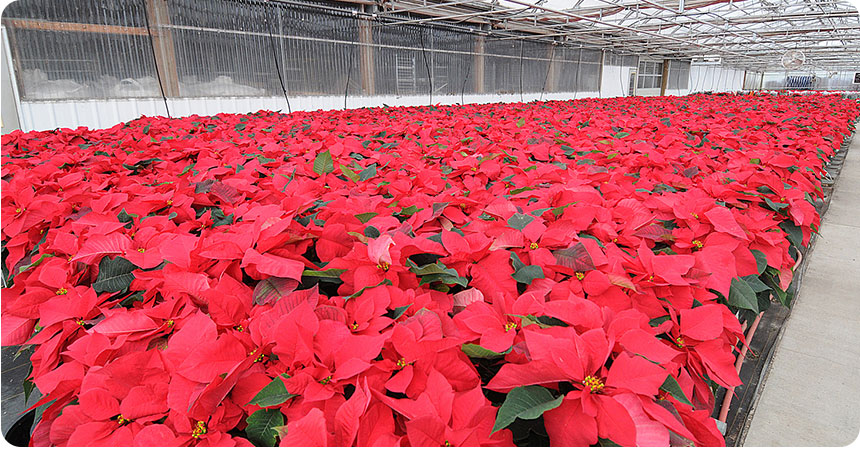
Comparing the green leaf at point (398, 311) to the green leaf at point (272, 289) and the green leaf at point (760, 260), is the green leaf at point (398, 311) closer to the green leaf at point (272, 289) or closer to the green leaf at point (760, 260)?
the green leaf at point (272, 289)

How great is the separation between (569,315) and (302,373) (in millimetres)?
329

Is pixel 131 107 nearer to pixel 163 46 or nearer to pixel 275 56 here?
pixel 163 46

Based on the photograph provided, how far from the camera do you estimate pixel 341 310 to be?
0.59 m

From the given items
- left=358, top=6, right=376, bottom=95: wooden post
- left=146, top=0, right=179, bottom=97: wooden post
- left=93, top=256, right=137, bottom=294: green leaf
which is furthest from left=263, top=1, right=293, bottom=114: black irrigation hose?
left=93, top=256, right=137, bottom=294: green leaf

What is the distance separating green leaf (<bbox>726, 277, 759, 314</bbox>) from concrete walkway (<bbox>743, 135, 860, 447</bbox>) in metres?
0.94

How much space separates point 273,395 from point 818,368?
2116 millimetres

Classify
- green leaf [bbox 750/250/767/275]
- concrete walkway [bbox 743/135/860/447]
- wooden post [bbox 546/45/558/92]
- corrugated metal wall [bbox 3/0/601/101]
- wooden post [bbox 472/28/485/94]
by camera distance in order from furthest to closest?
wooden post [bbox 546/45/558/92]
wooden post [bbox 472/28/485/94]
corrugated metal wall [bbox 3/0/601/101]
concrete walkway [bbox 743/135/860/447]
green leaf [bbox 750/250/767/275]

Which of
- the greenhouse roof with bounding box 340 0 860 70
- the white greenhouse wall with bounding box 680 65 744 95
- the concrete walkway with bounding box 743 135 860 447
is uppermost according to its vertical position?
the greenhouse roof with bounding box 340 0 860 70

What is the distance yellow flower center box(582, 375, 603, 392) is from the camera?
0.46 metres

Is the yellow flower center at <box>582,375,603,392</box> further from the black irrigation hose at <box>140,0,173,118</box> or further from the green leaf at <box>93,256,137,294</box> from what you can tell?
the black irrigation hose at <box>140,0,173,118</box>

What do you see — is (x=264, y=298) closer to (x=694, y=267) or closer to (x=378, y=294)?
(x=378, y=294)

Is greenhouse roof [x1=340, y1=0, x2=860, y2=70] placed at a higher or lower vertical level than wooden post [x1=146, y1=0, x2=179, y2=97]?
higher

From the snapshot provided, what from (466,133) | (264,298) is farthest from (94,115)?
(264,298)

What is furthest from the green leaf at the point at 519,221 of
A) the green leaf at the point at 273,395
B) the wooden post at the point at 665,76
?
the wooden post at the point at 665,76
